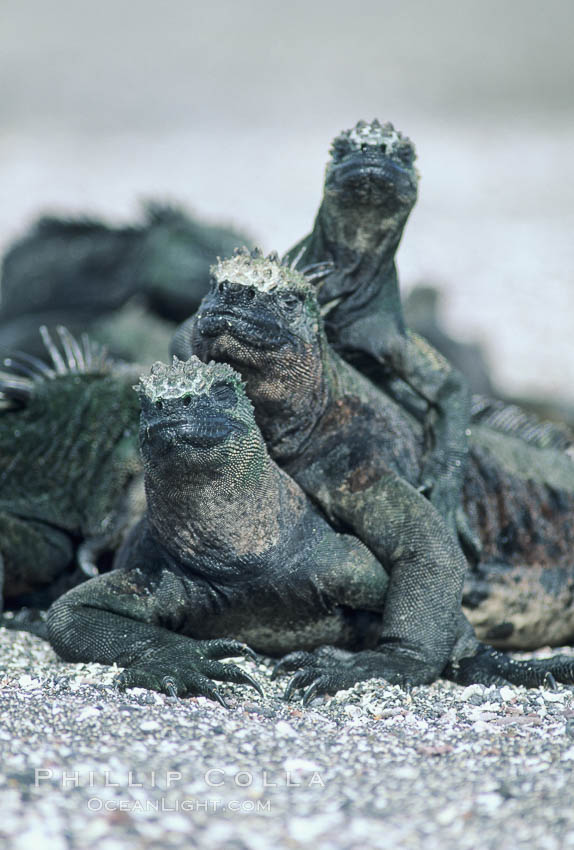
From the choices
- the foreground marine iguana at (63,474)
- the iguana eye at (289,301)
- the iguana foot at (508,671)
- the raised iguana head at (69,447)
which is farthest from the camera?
the raised iguana head at (69,447)

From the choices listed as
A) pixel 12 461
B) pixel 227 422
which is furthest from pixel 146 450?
pixel 12 461

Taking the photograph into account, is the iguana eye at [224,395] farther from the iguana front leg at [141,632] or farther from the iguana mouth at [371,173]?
the iguana mouth at [371,173]

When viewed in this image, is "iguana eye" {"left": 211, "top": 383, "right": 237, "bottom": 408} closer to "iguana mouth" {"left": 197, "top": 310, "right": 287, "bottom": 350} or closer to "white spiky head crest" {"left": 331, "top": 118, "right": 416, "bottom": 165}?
"iguana mouth" {"left": 197, "top": 310, "right": 287, "bottom": 350}

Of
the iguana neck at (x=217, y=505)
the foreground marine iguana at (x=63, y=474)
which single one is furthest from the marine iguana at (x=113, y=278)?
the iguana neck at (x=217, y=505)

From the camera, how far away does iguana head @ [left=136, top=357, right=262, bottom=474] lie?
3930 millimetres

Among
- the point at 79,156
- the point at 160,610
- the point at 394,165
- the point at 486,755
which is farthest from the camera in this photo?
the point at 79,156

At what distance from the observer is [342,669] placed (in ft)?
13.9

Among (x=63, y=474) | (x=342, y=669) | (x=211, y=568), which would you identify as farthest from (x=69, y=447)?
(x=342, y=669)

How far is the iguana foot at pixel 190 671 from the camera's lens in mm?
3943

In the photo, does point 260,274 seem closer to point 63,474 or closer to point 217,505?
point 217,505

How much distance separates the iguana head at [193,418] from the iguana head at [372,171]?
1208 mm

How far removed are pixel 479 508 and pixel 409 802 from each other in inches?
113

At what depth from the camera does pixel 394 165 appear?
4875 mm

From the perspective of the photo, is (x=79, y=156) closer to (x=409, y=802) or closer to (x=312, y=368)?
(x=312, y=368)
